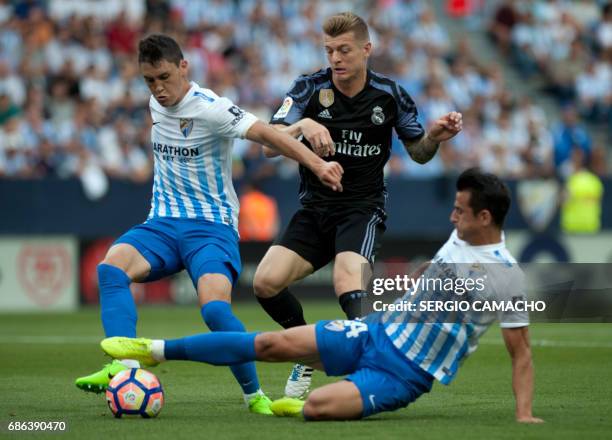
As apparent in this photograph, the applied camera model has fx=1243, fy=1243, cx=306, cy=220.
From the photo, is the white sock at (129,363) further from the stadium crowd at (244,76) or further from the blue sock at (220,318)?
the stadium crowd at (244,76)

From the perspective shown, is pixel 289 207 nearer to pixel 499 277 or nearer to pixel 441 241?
pixel 441 241

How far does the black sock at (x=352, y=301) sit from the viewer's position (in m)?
8.05

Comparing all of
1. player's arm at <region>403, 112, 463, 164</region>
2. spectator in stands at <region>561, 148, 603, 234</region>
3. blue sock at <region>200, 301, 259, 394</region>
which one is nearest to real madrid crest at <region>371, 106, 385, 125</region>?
player's arm at <region>403, 112, 463, 164</region>

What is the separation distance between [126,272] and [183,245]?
0.42 metres

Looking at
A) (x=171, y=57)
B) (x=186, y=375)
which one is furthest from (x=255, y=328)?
(x=171, y=57)

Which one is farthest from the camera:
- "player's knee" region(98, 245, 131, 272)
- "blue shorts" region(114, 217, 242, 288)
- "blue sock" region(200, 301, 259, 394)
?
"blue shorts" region(114, 217, 242, 288)

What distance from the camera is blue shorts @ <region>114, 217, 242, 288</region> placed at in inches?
307

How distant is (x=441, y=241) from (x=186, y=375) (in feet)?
32.4

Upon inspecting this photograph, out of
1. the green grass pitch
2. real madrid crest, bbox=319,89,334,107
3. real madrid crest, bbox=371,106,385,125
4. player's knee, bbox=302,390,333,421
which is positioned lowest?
the green grass pitch

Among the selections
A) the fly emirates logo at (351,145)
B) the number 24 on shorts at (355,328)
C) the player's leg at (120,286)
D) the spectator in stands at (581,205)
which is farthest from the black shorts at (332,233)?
the spectator in stands at (581,205)

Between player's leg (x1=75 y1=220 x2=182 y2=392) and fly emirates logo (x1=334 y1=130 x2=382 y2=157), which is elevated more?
fly emirates logo (x1=334 y1=130 x2=382 y2=157)

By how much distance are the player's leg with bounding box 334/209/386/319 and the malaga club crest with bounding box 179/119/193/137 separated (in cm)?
129

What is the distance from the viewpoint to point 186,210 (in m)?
7.98

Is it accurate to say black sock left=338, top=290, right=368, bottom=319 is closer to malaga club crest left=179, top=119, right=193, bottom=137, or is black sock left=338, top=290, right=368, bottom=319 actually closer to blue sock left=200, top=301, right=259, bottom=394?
blue sock left=200, top=301, right=259, bottom=394
